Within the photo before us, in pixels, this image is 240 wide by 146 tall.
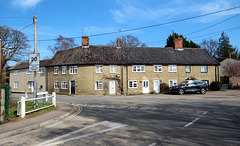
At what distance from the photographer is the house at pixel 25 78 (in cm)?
3580

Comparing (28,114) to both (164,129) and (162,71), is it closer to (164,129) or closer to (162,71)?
(164,129)

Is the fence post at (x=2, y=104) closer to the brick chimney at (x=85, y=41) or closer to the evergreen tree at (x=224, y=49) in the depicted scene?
the brick chimney at (x=85, y=41)

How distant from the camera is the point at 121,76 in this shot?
103ft

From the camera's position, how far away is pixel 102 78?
30719 millimetres

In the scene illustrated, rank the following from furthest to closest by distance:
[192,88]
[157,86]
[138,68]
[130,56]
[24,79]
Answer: [24,79] < [130,56] < [157,86] < [138,68] < [192,88]

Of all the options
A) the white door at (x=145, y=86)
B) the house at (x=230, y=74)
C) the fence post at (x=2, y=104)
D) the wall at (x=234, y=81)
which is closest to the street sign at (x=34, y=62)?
the fence post at (x=2, y=104)

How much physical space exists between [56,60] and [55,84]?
438cm

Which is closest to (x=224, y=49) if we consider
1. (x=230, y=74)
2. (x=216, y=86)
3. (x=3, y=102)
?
(x=230, y=74)

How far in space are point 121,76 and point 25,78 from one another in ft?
68.5

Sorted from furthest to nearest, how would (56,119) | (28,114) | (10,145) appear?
(28,114) < (56,119) < (10,145)

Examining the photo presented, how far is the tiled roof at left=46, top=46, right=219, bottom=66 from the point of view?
31438 mm

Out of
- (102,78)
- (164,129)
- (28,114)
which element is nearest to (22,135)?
(28,114)

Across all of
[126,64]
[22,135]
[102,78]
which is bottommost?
[22,135]

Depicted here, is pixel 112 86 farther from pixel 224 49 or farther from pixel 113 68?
pixel 224 49
